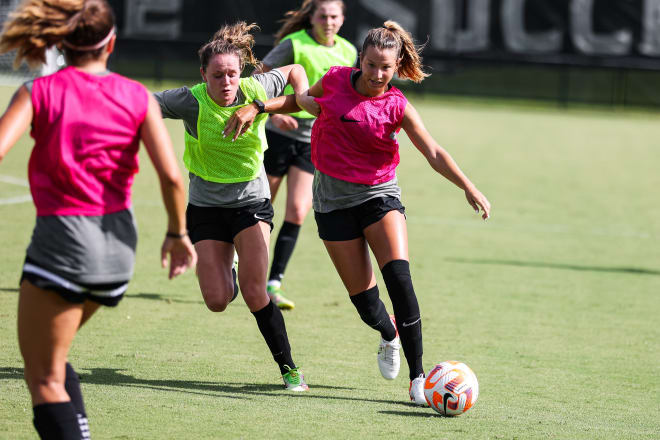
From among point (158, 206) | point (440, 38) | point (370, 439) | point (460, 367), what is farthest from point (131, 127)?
point (440, 38)

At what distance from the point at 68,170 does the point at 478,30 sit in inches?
1003

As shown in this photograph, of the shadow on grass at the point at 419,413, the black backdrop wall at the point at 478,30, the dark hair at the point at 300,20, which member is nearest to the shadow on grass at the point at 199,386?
the shadow on grass at the point at 419,413

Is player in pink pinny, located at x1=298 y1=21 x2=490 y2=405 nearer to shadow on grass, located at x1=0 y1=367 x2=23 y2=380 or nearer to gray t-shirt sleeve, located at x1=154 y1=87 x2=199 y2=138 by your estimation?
gray t-shirt sleeve, located at x1=154 y1=87 x2=199 y2=138

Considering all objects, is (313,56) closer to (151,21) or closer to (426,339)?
(426,339)

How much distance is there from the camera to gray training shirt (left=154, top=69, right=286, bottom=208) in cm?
570

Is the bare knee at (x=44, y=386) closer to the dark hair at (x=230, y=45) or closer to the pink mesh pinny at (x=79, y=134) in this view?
the pink mesh pinny at (x=79, y=134)

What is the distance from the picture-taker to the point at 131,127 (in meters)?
3.80

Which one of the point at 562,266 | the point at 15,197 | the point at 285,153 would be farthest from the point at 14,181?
the point at 562,266

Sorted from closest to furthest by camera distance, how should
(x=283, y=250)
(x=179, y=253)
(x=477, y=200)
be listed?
1. (x=179, y=253)
2. (x=477, y=200)
3. (x=283, y=250)

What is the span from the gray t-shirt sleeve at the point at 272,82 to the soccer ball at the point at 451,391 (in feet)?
6.29

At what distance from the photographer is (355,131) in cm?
554

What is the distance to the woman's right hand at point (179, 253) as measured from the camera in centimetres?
391

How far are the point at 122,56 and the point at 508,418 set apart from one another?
83.9 ft

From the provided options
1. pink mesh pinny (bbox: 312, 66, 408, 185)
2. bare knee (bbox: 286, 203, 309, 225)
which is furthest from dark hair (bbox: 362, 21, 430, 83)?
bare knee (bbox: 286, 203, 309, 225)
